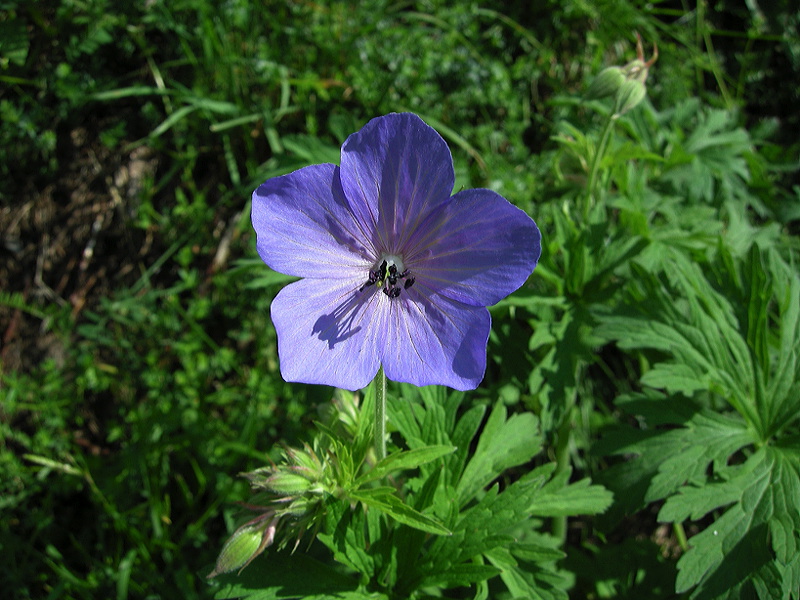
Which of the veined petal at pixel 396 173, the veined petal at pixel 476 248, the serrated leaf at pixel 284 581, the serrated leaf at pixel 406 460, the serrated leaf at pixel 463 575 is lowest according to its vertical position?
the serrated leaf at pixel 284 581

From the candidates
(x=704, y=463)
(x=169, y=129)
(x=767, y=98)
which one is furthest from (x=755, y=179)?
(x=169, y=129)

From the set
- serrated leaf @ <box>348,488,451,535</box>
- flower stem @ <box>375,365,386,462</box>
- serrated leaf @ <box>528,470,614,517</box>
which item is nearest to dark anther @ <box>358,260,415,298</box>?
flower stem @ <box>375,365,386,462</box>

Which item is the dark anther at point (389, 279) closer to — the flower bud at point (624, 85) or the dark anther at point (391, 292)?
the dark anther at point (391, 292)

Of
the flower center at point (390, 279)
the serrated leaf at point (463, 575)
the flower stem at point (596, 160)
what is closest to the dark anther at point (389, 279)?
the flower center at point (390, 279)

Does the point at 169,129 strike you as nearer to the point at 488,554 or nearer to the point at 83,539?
the point at 83,539

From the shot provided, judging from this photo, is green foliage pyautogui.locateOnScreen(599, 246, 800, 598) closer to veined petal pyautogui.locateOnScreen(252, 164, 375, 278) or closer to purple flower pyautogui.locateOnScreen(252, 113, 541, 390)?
purple flower pyautogui.locateOnScreen(252, 113, 541, 390)

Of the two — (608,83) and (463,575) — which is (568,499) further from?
(608,83)
